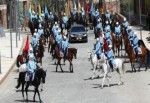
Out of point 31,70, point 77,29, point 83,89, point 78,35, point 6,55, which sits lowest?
point 83,89

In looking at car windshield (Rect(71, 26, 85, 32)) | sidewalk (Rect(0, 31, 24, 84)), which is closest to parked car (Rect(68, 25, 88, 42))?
car windshield (Rect(71, 26, 85, 32))

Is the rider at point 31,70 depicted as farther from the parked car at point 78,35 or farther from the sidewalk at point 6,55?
the parked car at point 78,35

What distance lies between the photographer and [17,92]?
97.1ft

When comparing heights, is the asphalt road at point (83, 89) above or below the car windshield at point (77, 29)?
below

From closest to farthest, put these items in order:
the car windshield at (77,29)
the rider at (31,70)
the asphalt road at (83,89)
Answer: the rider at (31,70), the asphalt road at (83,89), the car windshield at (77,29)

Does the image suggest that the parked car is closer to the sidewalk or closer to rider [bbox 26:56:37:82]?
the sidewalk

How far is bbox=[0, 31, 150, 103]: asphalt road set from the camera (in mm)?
26812

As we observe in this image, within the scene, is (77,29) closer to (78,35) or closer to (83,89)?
(78,35)

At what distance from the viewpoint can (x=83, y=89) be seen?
98.0 ft

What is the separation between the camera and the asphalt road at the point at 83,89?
26.8 meters

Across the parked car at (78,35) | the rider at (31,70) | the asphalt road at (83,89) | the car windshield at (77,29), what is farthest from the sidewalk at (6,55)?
the rider at (31,70)

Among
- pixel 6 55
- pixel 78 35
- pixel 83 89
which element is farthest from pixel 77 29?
pixel 83 89

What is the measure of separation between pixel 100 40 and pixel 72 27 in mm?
22536

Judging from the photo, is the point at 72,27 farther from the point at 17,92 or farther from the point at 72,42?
the point at 17,92
